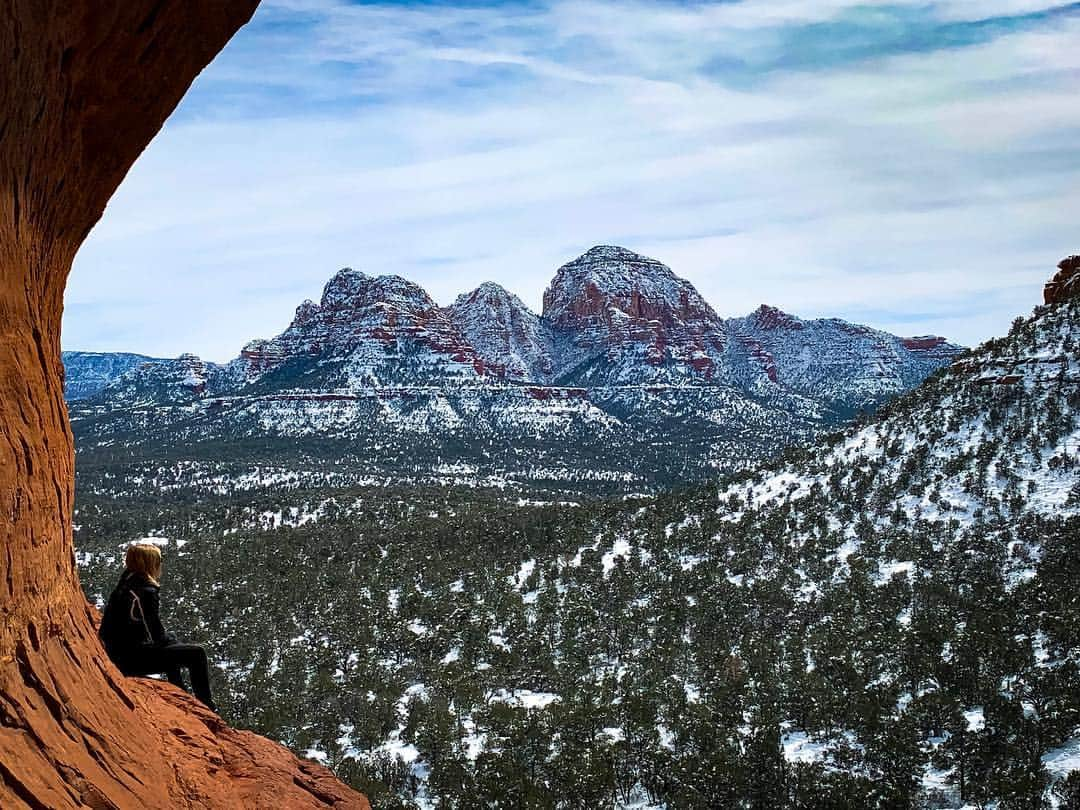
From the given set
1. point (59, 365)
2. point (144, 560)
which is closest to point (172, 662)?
point (144, 560)

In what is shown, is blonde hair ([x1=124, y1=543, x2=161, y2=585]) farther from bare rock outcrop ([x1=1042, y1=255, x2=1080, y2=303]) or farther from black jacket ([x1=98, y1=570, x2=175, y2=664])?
bare rock outcrop ([x1=1042, y1=255, x2=1080, y2=303])

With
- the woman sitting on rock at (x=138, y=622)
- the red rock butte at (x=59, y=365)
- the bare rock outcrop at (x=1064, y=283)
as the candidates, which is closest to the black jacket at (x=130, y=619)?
the woman sitting on rock at (x=138, y=622)

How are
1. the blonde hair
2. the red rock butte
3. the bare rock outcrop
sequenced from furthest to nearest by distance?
the bare rock outcrop
the blonde hair
the red rock butte

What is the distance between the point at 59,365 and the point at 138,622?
301 centimetres

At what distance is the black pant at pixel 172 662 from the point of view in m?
8.04

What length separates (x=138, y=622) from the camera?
800 cm

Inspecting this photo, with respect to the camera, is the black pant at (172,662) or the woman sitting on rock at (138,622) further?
the black pant at (172,662)

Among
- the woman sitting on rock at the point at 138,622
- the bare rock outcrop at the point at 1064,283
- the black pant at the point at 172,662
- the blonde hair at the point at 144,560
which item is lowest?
the black pant at the point at 172,662

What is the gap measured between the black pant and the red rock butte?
1.61 feet

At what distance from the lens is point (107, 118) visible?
650 cm

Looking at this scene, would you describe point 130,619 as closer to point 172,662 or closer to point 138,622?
point 138,622

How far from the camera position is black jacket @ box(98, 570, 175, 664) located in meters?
7.85

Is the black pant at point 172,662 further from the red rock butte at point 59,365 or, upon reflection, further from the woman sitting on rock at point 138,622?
the red rock butte at point 59,365

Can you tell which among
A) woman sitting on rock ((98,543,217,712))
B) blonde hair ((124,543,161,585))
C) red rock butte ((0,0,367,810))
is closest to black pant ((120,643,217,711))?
woman sitting on rock ((98,543,217,712))
